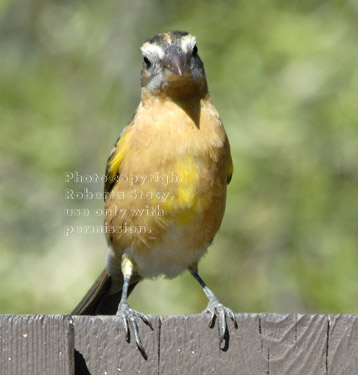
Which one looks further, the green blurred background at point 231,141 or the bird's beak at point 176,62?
the green blurred background at point 231,141

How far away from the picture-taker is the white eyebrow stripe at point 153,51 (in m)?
5.14

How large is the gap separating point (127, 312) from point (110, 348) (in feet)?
2.36

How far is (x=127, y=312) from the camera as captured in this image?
13.7ft

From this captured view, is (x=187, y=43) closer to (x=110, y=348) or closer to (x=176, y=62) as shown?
(x=176, y=62)

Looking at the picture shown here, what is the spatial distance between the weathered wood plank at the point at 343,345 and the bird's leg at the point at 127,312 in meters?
0.74

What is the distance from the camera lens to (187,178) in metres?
4.89

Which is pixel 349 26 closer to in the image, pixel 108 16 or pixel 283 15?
pixel 283 15

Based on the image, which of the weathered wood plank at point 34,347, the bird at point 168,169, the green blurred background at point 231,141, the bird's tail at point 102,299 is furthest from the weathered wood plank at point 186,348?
the green blurred background at point 231,141

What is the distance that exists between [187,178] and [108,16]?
4018 millimetres

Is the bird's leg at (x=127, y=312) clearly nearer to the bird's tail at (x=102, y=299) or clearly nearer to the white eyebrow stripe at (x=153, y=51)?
the bird's tail at (x=102, y=299)

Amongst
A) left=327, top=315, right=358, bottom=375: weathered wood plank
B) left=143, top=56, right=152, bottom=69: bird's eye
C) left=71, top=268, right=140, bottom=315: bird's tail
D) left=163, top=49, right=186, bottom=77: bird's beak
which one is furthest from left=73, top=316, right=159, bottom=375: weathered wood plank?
left=143, top=56, right=152, bottom=69: bird's eye

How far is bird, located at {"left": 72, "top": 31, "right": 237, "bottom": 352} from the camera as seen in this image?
4914 mm

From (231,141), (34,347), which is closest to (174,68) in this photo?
(34,347)

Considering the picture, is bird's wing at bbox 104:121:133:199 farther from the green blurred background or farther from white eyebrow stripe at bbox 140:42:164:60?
the green blurred background
